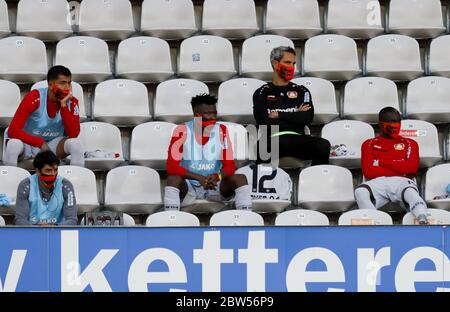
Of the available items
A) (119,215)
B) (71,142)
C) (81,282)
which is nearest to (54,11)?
(71,142)

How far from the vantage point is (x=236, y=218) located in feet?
28.6

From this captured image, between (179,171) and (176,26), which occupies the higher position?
(176,26)

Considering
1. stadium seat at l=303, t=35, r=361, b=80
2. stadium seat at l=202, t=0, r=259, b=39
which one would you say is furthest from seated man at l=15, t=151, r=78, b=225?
stadium seat at l=303, t=35, r=361, b=80

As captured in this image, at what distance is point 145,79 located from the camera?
10328 mm

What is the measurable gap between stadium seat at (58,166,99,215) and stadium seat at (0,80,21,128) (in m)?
0.85

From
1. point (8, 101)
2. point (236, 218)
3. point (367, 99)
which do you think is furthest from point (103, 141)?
point (367, 99)

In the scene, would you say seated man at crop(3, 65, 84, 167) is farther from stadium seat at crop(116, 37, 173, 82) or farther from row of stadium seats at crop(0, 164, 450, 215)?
stadium seat at crop(116, 37, 173, 82)

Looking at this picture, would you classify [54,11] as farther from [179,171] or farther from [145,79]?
[179,171]

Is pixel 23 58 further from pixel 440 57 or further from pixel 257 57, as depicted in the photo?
pixel 440 57

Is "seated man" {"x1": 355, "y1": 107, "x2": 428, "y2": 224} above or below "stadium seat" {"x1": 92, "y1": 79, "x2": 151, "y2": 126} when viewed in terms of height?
below

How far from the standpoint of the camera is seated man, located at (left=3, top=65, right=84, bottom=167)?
9.33m
